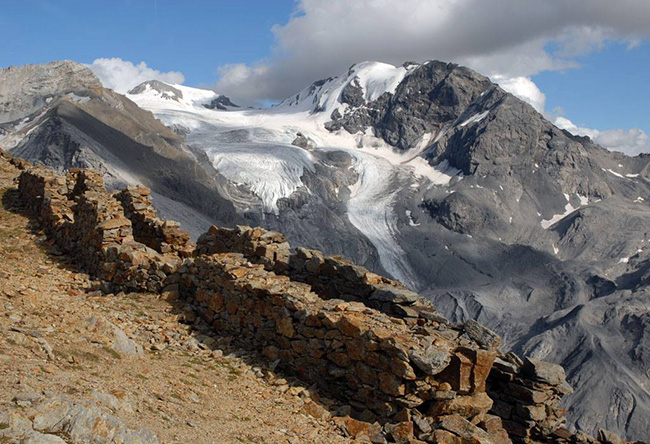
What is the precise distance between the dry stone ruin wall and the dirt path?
0.64 meters

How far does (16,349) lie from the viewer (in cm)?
773

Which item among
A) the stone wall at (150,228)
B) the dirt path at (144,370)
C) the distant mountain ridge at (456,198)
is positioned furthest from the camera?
the distant mountain ridge at (456,198)

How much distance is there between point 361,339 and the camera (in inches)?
388

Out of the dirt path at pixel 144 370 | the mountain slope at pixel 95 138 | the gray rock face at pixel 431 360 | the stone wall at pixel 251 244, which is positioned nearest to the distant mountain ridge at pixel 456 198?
the mountain slope at pixel 95 138

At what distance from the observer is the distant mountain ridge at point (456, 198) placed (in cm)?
8569

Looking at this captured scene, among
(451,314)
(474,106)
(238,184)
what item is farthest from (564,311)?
(474,106)

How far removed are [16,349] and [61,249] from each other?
35.6 feet

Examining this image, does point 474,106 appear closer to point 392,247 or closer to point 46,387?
point 392,247

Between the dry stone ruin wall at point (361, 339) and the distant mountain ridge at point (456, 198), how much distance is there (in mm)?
61293

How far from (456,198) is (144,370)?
140100 mm

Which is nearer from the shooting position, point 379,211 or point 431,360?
point 431,360

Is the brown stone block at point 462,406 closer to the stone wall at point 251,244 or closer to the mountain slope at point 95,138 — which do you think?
the stone wall at point 251,244

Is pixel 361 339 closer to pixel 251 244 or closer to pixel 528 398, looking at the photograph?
pixel 528 398

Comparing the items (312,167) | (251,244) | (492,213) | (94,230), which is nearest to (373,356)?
(251,244)
